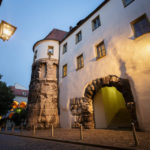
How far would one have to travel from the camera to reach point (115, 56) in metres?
7.12

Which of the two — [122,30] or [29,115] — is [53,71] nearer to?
[29,115]

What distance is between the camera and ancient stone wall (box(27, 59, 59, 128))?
393 inches

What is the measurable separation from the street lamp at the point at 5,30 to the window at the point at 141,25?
6.86m

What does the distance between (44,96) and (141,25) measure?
10.4 meters

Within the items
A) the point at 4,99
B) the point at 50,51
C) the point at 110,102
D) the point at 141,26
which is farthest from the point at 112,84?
the point at 4,99

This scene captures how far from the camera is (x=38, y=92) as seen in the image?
434 inches

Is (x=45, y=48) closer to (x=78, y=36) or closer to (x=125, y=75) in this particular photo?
(x=78, y=36)

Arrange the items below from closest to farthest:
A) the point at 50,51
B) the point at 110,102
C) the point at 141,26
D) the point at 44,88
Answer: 1. the point at 141,26
2. the point at 110,102
3. the point at 44,88
4. the point at 50,51

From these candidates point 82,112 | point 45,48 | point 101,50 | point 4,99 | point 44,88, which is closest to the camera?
point 82,112

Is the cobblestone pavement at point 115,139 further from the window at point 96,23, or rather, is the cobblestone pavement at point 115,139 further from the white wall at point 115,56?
the window at point 96,23

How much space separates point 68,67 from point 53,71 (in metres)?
2.36

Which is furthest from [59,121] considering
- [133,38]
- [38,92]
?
[133,38]

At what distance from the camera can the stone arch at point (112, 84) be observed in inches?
233

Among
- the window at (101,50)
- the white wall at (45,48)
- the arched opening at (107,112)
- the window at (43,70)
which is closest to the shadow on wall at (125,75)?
the window at (101,50)
